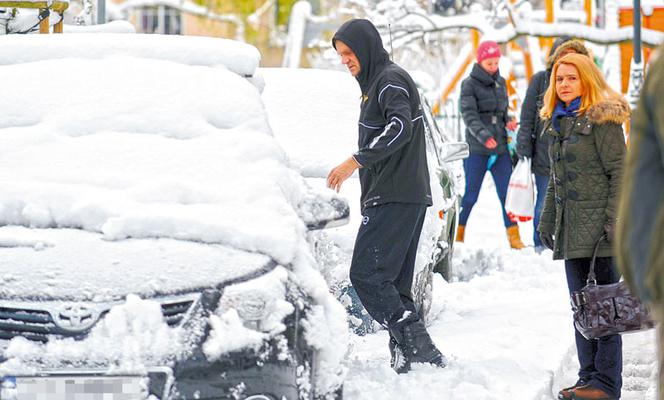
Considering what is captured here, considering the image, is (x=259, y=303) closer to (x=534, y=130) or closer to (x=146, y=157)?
(x=146, y=157)

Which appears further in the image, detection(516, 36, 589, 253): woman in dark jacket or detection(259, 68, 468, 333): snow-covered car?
detection(516, 36, 589, 253): woman in dark jacket

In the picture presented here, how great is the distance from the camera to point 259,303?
13.2ft

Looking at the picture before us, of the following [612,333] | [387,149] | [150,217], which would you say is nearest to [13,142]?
[150,217]

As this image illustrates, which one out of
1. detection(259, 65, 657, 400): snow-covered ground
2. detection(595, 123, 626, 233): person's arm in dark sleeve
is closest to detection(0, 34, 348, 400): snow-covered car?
detection(259, 65, 657, 400): snow-covered ground

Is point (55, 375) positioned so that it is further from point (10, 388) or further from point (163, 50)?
point (163, 50)

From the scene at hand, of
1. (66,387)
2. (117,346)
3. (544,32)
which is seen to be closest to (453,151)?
(117,346)

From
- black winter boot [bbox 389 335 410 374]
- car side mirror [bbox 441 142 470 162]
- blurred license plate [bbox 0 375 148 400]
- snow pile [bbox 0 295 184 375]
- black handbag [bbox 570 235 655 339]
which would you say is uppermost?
snow pile [bbox 0 295 184 375]

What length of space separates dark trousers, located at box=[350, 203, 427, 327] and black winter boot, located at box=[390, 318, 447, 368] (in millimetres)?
102

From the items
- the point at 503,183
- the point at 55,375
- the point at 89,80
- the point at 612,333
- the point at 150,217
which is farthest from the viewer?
the point at 503,183

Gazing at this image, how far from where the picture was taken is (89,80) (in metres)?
5.05

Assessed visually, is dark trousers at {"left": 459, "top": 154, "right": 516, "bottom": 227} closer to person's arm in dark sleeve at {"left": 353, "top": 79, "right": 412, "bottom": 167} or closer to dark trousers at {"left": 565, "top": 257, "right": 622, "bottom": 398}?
dark trousers at {"left": 565, "top": 257, "right": 622, "bottom": 398}

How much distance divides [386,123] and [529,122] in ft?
15.4

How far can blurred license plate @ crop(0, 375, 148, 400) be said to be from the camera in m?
3.81

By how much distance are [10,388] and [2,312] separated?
0.25 m
